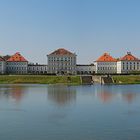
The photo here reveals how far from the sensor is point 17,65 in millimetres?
92000

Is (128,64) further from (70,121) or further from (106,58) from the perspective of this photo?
(70,121)

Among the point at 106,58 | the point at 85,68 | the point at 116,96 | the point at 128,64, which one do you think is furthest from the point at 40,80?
the point at 128,64

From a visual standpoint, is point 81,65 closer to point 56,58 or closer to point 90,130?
point 56,58

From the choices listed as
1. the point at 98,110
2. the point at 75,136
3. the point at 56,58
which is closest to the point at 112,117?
the point at 98,110

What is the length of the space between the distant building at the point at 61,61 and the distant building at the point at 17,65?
20.0 feet

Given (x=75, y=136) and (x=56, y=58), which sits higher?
(x=56, y=58)

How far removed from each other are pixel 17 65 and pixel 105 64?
21.6m

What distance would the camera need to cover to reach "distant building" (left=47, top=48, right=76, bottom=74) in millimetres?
90875

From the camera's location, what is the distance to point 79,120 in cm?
1859

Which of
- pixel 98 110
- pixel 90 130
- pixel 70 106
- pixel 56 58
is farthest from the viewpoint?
pixel 56 58

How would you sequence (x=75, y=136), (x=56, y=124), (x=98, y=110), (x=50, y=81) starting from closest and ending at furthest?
(x=75, y=136) < (x=56, y=124) < (x=98, y=110) < (x=50, y=81)

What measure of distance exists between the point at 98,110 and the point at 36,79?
3853 cm

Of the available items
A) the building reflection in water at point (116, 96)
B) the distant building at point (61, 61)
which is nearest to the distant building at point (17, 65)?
the distant building at point (61, 61)

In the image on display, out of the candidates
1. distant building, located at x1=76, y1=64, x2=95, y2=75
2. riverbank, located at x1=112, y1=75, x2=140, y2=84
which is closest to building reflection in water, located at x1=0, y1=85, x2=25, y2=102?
riverbank, located at x1=112, y1=75, x2=140, y2=84
